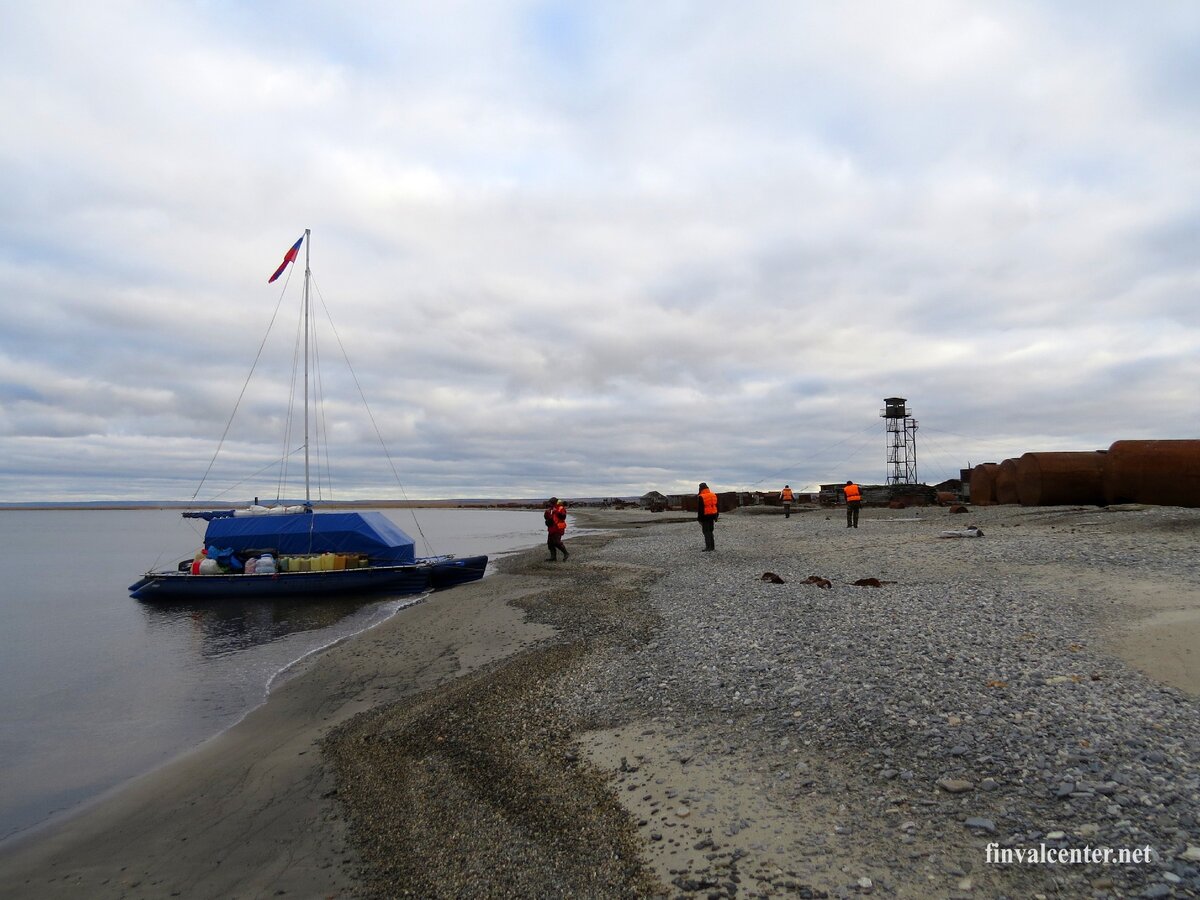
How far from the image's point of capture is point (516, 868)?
4969 mm

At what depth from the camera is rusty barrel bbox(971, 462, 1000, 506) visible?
37469mm

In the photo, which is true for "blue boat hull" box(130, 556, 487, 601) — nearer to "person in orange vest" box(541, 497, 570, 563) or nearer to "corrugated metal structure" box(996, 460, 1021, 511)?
"person in orange vest" box(541, 497, 570, 563)

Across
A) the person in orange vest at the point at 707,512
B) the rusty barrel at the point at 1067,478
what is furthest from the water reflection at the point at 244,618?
the rusty barrel at the point at 1067,478

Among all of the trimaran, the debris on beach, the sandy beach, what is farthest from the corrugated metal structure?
the trimaran

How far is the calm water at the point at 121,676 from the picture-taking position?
9016 mm

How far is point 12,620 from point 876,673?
26960 millimetres

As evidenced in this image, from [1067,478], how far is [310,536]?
2967 centimetres

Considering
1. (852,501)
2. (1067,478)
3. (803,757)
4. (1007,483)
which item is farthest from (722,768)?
(1007,483)

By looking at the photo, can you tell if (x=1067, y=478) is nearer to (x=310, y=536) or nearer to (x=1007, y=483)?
(x=1007, y=483)

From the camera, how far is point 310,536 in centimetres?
2462

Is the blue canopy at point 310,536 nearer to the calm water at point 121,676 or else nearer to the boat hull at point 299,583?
the boat hull at point 299,583

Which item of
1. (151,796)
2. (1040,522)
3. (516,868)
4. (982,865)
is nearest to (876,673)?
(982,865)

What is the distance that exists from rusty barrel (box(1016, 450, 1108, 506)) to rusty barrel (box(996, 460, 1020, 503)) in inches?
112

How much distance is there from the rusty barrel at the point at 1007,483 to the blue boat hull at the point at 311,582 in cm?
2508
